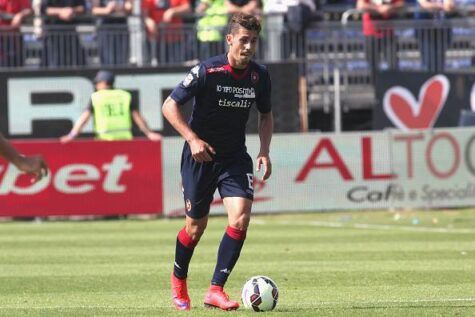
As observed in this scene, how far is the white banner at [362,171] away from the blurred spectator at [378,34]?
245 cm

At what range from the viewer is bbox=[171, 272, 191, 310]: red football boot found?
10.4 meters

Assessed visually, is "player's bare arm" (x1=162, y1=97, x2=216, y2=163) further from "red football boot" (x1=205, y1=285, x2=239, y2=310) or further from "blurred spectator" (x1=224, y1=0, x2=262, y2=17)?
"blurred spectator" (x1=224, y1=0, x2=262, y2=17)

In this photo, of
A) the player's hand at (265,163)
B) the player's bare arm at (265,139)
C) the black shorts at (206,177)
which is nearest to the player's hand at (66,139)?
the player's bare arm at (265,139)

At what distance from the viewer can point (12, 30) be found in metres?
23.8

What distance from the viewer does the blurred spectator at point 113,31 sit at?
24000mm

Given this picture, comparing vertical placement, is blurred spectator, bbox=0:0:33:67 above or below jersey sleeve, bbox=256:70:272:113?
below

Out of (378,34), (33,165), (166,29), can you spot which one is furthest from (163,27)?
(33,165)

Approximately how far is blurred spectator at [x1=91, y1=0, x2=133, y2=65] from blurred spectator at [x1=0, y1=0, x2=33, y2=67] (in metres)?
1.37

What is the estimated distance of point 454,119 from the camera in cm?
2402

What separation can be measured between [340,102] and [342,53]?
3.04 ft

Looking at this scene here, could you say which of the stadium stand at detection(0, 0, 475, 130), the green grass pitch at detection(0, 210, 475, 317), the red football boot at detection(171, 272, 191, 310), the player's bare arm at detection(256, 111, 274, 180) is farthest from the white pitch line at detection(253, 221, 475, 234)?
the red football boot at detection(171, 272, 191, 310)

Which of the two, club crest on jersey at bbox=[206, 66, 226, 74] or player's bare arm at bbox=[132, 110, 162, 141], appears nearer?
club crest on jersey at bbox=[206, 66, 226, 74]

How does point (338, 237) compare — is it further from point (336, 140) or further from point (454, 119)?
point (454, 119)

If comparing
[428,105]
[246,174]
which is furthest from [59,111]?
[246,174]
